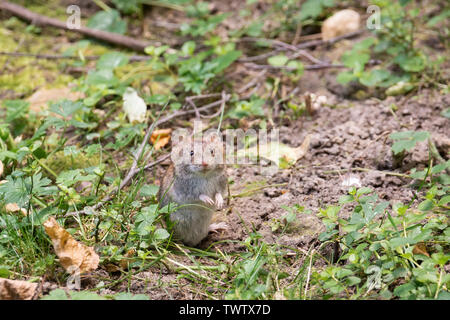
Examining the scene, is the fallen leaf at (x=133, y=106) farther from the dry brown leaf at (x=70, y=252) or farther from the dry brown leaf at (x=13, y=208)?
the dry brown leaf at (x=70, y=252)

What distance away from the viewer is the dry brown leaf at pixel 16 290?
2.62 metres

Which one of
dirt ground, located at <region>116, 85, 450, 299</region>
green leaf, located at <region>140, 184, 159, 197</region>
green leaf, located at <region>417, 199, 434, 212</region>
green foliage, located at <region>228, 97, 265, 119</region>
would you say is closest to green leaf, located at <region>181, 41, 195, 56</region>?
green foliage, located at <region>228, 97, 265, 119</region>

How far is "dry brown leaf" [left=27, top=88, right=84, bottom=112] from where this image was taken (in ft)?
15.8

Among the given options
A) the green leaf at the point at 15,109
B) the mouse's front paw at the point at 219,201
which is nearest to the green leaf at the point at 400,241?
the mouse's front paw at the point at 219,201

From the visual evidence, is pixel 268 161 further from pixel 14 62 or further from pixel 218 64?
pixel 14 62

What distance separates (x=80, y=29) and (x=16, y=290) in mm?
3992

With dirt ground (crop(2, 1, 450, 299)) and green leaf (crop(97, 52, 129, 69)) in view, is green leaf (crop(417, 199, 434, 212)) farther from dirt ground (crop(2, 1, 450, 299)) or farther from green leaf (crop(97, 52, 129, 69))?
green leaf (crop(97, 52, 129, 69))

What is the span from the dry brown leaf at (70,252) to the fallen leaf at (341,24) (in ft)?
12.2

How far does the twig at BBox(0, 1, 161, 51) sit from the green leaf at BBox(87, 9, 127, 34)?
4.4 inches

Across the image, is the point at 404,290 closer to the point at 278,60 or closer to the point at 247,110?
the point at 247,110

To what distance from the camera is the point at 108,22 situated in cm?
587

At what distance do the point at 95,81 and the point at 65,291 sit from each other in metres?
2.54

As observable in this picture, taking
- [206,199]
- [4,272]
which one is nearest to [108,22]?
[206,199]

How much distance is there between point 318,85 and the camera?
16.1 ft
